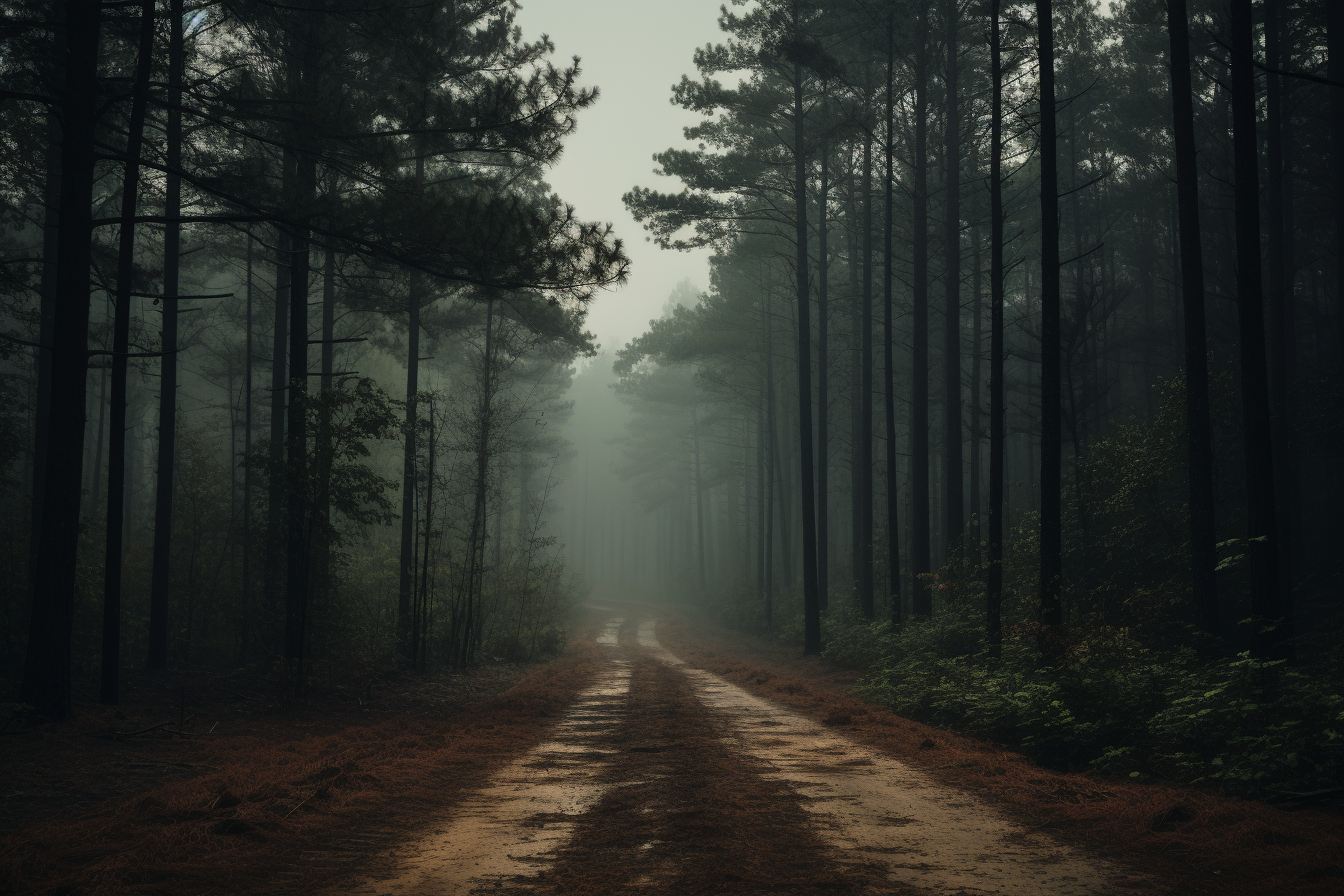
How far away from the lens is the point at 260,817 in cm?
571

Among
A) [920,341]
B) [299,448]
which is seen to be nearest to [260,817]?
[299,448]

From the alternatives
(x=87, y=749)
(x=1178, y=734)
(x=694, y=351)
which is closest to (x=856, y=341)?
(x=694, y=351)

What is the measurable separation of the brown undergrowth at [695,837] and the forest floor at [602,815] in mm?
22

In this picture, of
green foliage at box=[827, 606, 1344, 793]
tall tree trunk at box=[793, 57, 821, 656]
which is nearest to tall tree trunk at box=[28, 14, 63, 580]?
green foliage at box=[827, 606, 1344, 793]

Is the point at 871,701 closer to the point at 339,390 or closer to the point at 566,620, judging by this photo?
the point at 339,390

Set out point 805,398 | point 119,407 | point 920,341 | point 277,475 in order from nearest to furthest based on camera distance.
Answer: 1. point 119,407
2. point 277,475
3. point 920,341
4. point 805,398

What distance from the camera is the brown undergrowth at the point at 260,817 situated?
4.56 m

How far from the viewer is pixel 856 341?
3083 centimetres

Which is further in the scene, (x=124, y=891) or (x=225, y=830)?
(x=225, y=830)

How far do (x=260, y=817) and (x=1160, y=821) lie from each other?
6322mm

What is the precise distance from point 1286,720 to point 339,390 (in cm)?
1236

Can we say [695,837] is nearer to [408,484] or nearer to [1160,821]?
[1160,821]

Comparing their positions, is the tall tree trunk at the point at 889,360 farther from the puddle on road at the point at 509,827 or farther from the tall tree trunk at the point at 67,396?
the tall tree trunk at the point at 67,396

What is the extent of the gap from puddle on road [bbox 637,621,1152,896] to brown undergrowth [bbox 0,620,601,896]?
120 inches
